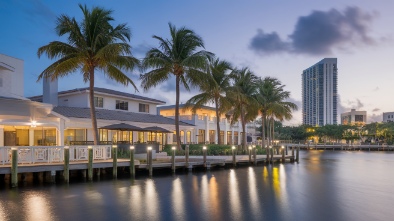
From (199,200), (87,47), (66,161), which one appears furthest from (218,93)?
(199,200)

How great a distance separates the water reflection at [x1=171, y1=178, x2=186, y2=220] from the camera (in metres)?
14.7

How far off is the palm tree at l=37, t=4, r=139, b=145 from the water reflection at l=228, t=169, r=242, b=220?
10.1 m

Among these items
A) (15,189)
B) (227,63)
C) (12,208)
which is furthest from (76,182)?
(227,63)

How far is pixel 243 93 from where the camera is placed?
134 ft

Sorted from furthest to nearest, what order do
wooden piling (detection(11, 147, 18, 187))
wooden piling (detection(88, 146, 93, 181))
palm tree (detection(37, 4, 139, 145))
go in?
palm tree (detection(37, 4, 139, 145)) → wooden piling (detection(88, 146, 93, 181)) → wooden piling (detection(11, 147, 18, 187))

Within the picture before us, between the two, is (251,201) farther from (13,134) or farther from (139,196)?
(13,134)

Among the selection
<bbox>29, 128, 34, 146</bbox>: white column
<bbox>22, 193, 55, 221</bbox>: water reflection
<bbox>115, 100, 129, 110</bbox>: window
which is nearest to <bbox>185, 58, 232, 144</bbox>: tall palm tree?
<bbox>115, 100, 129, 110</bbox>: window

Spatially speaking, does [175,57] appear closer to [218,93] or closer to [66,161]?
[218,93]

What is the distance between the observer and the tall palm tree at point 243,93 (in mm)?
39412

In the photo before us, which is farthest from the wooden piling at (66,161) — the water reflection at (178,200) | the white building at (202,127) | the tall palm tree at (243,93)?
the white building at (202,127)

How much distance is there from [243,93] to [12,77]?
2391cm

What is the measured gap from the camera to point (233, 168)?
32.4 m

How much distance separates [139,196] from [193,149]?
1762 centimetres

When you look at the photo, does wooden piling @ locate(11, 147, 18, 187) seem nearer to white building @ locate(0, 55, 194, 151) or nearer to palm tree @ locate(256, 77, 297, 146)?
white building @ locate(0, 55, 194, 151)
